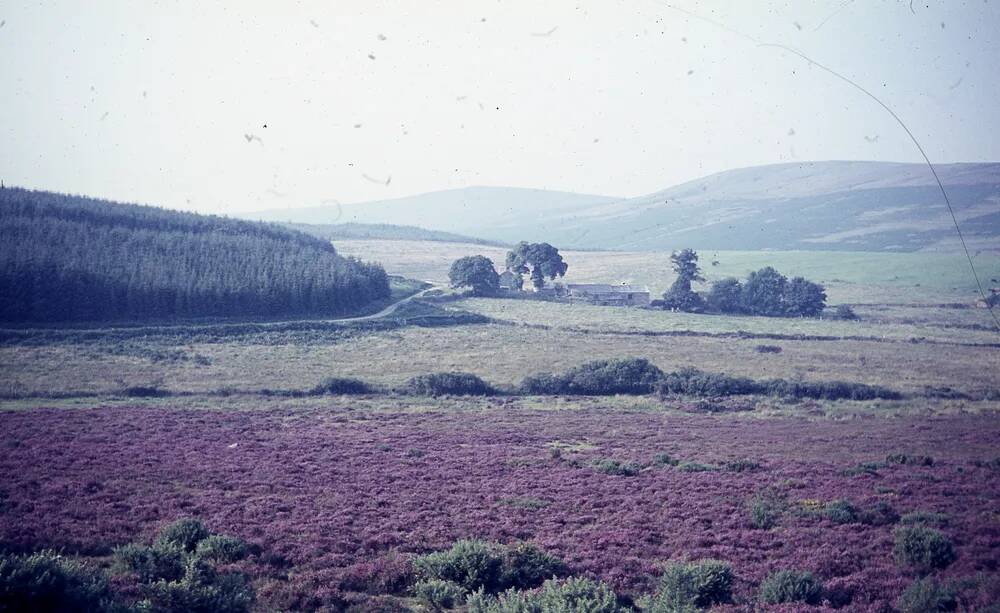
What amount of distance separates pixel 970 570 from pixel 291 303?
209ft

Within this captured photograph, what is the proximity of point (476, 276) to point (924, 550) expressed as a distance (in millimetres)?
75807

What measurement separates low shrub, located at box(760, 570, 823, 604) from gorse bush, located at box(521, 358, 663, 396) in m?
32.0

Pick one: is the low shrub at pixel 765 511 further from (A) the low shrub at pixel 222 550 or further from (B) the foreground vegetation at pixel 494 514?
(A) the low shrub at pixel 222 550

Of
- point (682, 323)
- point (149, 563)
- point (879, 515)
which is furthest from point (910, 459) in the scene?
point (682, 323)

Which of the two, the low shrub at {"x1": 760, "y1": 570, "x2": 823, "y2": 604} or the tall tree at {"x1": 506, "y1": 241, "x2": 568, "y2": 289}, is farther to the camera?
the tall tree at {"x1": 506, "y1": 241, "x2": 568, "y2": 289}

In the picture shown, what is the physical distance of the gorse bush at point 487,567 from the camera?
1240cm

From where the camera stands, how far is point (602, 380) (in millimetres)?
45125

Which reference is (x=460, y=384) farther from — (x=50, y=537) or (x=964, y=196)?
(x=964, y=196)

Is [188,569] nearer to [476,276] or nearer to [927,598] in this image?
[927,598]

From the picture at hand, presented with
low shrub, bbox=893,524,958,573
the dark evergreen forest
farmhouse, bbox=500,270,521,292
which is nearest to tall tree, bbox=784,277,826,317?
farmhouse, bbox=500,270,521,292

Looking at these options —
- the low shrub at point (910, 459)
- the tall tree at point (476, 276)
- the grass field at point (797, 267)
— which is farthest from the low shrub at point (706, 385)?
the tall tree at point (476, 276)

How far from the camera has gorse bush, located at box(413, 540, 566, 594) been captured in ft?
40.7

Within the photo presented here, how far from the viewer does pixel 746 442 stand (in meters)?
29.7

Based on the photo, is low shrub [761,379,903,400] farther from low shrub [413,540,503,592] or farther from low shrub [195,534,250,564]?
low shrub [195,534,250,564]
